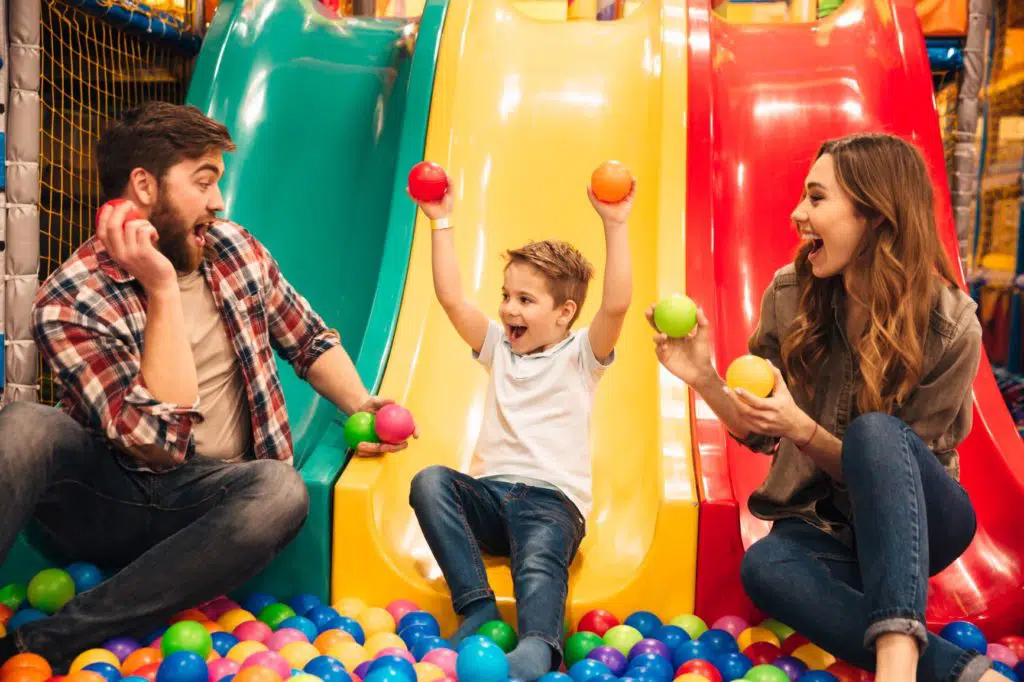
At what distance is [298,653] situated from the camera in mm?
2125

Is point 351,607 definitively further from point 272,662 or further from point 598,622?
point 598,622

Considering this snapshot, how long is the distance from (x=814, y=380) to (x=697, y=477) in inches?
14.7

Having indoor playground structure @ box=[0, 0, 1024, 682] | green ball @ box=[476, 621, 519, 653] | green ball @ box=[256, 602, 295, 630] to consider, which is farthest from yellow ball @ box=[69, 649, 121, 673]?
green ball @ box=[476, 621, 519, 653]

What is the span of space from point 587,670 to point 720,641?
31 cm

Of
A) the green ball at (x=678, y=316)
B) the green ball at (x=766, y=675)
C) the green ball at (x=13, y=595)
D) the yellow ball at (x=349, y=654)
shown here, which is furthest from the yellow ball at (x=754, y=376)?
the green ball at (x=13, y=595)

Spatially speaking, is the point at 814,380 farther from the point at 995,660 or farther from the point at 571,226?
Result: the point at 571,226

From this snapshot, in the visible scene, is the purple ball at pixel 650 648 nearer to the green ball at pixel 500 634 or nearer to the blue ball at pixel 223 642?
the green ball at pixel 500 634

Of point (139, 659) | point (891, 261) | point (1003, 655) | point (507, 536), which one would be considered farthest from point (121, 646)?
point (1003, 655)

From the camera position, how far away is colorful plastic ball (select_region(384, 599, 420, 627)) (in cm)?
240

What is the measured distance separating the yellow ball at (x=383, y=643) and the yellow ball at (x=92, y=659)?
18.2 inches

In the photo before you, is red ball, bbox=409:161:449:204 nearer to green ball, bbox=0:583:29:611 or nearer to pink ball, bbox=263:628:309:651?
pink ball, bbox=263:628:309:651

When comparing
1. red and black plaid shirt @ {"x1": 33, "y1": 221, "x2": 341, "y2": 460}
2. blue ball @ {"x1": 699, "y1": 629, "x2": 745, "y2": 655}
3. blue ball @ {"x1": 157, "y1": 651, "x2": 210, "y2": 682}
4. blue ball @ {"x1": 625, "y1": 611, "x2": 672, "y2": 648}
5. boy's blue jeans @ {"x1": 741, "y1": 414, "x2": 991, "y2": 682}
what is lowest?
blue ball @ {"x1": 625, "y1": 611, "x2": 672, "y2": 648}

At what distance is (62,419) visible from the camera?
2.13 meters

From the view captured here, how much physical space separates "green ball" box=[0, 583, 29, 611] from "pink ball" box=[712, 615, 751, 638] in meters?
1.45
